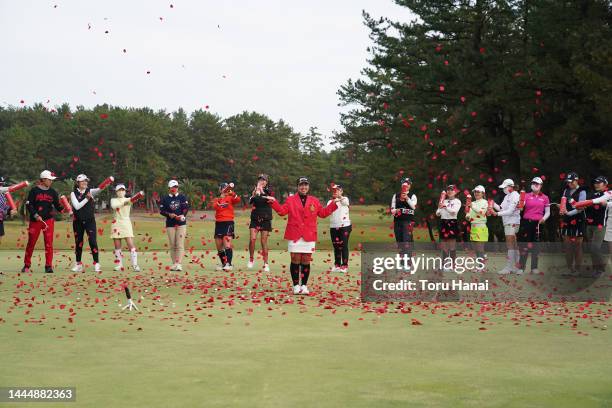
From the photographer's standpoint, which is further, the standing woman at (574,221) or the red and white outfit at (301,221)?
the standing woman at (574,221)

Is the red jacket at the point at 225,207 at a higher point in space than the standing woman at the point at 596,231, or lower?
higher

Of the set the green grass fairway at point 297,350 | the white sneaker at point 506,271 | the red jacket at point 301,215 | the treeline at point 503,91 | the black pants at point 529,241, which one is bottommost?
the green grass fairway at point 297,350

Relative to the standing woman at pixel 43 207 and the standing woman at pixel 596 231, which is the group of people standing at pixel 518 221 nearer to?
the standing woman at pixel 596 231

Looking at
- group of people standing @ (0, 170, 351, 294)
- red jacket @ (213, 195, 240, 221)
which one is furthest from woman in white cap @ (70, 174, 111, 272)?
red jacket @ (213, 195, 240, 221)

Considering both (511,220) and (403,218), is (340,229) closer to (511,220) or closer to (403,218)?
(403,218)

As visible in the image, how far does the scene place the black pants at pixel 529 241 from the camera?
17969 mm

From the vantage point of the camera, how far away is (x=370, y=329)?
10.5m

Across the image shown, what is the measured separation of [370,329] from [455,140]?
78.3 feet

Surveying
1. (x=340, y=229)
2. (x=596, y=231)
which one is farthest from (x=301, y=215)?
(x=596, y=231)

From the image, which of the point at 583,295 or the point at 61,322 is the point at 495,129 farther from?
the point at 61,322

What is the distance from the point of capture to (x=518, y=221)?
18031 millimetres

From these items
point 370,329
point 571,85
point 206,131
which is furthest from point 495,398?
point 206,131

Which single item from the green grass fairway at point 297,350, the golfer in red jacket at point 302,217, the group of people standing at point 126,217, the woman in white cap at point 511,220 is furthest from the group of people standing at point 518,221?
the golfer in red jacket at point 302,217

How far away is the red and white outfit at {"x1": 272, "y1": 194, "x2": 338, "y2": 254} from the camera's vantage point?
13992 mm
